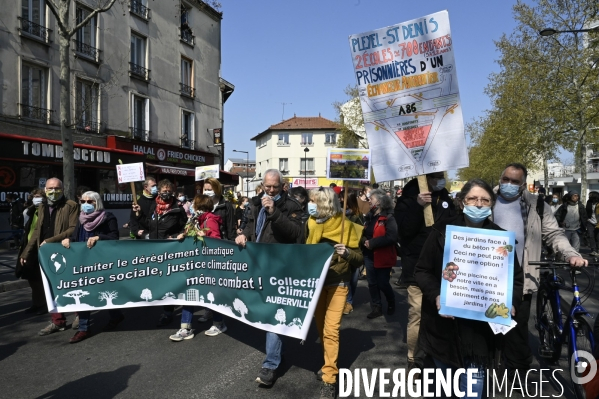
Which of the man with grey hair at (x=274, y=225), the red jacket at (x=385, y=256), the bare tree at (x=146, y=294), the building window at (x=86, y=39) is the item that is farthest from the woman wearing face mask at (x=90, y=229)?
the building window at (x=86, y=39)

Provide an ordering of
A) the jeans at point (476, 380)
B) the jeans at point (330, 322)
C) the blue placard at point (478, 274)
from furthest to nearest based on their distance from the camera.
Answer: the jeans at point (330, 322) → the jeans at point (476, 380) → the blue placard at point (478, 274)

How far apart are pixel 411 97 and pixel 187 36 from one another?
1022 inches

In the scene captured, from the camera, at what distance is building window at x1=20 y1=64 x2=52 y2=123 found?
1759 cm

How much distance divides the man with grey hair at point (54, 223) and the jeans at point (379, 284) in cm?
408

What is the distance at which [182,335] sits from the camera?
5.59 meters

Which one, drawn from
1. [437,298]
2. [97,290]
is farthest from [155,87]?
[437,298]

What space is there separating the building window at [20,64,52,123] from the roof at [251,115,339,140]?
167 feet

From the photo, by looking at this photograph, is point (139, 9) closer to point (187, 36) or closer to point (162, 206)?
point (187, 36)

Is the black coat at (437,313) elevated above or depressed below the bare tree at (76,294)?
above

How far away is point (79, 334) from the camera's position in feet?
18.2

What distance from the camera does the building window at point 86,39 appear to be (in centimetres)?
1992

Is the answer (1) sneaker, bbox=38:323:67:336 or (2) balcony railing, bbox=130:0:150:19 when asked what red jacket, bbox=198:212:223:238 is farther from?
(2) balcony railing, bbox=130:0:150:19

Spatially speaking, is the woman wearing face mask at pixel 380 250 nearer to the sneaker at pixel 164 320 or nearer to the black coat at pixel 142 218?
the sneaker at pixel 164 320

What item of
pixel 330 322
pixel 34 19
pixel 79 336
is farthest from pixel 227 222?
pixel 34 19
